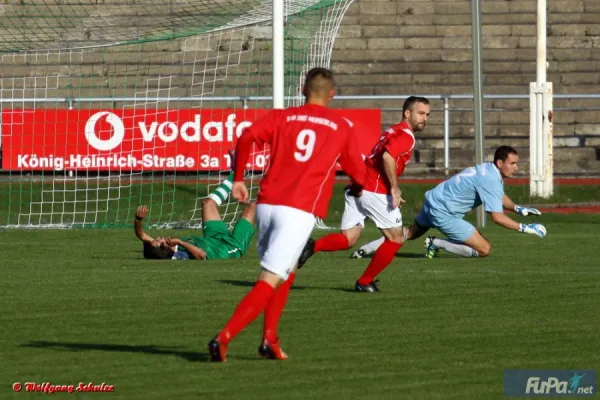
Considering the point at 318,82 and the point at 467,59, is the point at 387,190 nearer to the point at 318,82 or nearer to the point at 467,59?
the point at 318,82

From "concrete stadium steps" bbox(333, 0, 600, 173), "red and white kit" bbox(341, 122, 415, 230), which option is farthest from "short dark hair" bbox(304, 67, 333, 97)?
"concrete stadium steps" bbox(333, 0, 600, 173)

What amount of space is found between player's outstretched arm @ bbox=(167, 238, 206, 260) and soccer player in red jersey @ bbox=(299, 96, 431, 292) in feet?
7.34

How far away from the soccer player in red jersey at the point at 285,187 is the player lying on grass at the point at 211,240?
6318mm

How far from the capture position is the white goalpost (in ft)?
79.9

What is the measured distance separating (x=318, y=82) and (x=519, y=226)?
7.15 metres

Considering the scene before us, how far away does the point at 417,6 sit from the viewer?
32.6m

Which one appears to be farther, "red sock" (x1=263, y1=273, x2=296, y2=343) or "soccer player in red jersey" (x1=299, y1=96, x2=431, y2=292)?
"soccer player in red jersey" (x1=299, y1=96, x2=431, y2=292)

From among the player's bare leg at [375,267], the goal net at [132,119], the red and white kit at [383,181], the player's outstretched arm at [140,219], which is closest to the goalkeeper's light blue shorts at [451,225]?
the red and white kit at [383,181]

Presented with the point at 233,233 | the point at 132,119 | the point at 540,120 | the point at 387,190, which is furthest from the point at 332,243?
the point at 540,120

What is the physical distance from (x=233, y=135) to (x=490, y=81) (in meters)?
10.2

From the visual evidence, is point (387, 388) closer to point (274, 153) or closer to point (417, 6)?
point (274, 153)

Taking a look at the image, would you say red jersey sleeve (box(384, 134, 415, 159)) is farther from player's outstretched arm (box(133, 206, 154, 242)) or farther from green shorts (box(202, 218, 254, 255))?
player's outstretched arm (box(133, 206, 154, 242))

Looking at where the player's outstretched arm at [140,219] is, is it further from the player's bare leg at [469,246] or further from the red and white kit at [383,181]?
the player's bare leg at [469,246]

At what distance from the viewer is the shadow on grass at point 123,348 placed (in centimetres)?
800
